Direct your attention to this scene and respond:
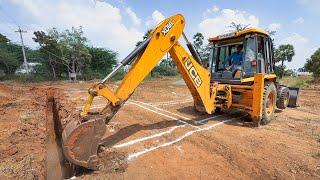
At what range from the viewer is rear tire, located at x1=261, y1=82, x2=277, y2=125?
23.5ft

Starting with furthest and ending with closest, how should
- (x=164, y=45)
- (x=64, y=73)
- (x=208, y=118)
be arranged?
(x=64, y=73) → (x=208, y=118) → (x=164, y=45)

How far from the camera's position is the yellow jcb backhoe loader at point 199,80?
3781 mm

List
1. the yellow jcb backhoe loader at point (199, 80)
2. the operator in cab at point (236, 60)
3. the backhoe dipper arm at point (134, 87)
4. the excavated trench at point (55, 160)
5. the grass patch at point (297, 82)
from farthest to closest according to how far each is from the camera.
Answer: the grass patch at point (297, 82), the operator in cab at point (236, 60), the excavated trench at point (55, 160), the yellow jcb backhoe loader at point (199, 80), the backhoe dipper arm at point (134, 87)

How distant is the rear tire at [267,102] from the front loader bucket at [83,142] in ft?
16.6

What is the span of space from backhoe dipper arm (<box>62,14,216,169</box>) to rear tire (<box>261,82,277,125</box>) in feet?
5.08

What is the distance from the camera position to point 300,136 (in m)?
6.24

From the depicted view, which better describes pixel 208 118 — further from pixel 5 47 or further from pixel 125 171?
pixel 5 47

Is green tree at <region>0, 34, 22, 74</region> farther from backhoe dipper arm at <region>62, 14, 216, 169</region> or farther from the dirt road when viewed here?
backhoe dipper arm at <region>62, 14, 216, 169</region>

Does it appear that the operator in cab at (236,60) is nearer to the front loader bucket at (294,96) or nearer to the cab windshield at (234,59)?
the cab windshield at (234,59)

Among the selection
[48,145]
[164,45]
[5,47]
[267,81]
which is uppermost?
[5,47]

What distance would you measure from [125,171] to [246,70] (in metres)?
4.85

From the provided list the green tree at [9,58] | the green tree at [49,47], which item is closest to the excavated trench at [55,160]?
the green tree at [49,47]

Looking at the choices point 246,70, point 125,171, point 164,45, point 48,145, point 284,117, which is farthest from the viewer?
point 284,117

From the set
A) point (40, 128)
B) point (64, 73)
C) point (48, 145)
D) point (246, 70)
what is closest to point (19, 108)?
point (40, 128)
